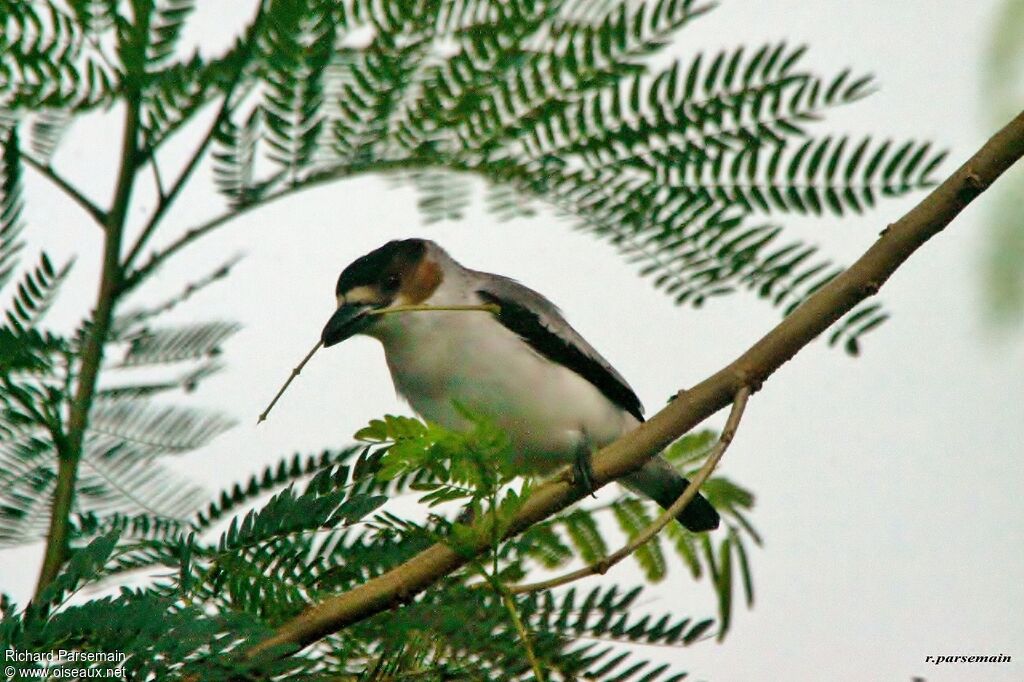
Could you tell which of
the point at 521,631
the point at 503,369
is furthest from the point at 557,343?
the point at 521,631

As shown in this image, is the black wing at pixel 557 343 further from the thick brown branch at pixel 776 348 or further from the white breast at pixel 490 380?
the thick brown branch at pixel 776 348

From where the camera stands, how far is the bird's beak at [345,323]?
11.6 feet

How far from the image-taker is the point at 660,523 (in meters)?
1.84

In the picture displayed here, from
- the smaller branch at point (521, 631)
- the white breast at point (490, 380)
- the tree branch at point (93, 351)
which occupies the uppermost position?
the white breast at point (490, 380)

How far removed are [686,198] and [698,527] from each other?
95 centimetres

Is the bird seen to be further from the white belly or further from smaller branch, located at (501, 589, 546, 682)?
smaller branch, located at (501, 589, 546, 682)

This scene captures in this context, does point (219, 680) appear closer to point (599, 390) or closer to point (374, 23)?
point (374, 23)

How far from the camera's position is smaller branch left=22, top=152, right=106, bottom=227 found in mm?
2316

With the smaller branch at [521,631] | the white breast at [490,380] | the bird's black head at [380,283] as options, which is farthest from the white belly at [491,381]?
the smaller branch at [521,631]

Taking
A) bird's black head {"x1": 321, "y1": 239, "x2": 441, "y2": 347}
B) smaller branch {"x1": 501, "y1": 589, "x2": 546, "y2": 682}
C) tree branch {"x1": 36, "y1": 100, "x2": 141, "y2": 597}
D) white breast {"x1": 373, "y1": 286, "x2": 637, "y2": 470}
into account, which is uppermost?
bird's black head {"x1": 321, "y1": 239, "x2": 441, "y2": 347}

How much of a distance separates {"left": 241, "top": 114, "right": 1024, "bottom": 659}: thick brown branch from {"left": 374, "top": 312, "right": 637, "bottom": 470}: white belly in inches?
62.3

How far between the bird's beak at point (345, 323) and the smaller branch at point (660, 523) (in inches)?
63.7

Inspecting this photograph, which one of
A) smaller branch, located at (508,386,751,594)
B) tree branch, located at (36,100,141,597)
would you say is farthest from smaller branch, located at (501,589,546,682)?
tree branch, located at (36,100,141,597)

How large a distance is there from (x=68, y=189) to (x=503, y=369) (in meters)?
1.62
